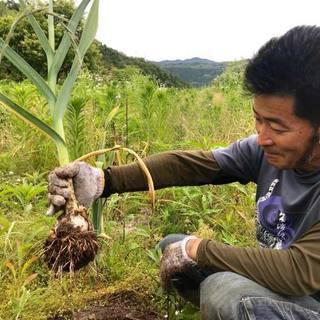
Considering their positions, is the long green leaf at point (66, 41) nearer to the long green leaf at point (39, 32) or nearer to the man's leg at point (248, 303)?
the long green leaf at point (39, 32)

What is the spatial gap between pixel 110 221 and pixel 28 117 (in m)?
0.77

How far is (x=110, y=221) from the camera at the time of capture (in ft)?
7.41

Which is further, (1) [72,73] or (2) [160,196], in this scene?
(2) [160,196]

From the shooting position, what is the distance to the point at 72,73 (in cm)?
175

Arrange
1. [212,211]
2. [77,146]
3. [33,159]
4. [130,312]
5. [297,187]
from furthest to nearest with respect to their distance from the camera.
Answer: [33,159]
[212,211]
[77,146]
[130,312]
[297,187]

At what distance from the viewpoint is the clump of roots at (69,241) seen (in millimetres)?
1547

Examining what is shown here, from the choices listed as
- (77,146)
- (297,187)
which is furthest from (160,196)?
(297,187)

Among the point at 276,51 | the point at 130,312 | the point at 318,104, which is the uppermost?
the point at 276,51

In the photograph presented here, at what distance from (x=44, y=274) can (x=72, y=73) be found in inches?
30.9

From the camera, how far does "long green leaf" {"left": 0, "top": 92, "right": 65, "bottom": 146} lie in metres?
1.61

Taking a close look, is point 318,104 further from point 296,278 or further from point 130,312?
point 130,312

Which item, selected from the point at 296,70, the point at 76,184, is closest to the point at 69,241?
the point at 76,184

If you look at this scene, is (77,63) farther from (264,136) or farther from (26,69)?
(264,136)

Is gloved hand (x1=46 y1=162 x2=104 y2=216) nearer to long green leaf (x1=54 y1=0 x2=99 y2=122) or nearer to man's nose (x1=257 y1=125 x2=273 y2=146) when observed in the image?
long green leaf (x1=54 y1=0 x2=99 y2=122)
